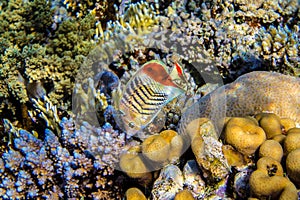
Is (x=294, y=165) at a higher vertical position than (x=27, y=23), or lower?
lower

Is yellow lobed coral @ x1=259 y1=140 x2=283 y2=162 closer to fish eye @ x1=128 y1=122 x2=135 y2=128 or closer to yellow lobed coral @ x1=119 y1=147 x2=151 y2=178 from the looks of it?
yellow lobed coral @ x1=119 y1=147 x2=151 y2=178

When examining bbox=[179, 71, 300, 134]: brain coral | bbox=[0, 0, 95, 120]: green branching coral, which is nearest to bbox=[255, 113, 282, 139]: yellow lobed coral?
bbox=[179, 71, 300, 134]: brain coral

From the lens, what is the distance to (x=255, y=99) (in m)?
2.59

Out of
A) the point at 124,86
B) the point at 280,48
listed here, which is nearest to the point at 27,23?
the point at 124,86

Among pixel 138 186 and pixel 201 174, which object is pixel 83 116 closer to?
pixel 138 186

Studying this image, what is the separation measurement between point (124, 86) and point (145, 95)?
0.72m

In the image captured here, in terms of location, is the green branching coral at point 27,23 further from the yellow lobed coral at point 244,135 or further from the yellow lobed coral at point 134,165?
the yellow lobed coral at point 244,135

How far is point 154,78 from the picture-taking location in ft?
7.95

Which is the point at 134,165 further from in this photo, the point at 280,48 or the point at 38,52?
the point at 280,48

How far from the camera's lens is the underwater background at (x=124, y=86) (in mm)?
1982

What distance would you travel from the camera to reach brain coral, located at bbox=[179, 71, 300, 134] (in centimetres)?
249

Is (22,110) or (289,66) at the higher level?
(22,110)

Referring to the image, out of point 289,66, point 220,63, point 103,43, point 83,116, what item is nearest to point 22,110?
point 83,116

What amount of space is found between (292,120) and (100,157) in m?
1.52
